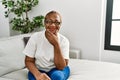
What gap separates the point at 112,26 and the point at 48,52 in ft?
4.38

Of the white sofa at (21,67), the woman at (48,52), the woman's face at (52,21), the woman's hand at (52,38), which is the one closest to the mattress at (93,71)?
the white sofa at (21,67)

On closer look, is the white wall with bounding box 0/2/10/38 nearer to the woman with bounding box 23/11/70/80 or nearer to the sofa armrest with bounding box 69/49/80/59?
the sofa armrest with bounding box 69/49/80/59

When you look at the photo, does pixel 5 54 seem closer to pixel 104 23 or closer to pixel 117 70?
pixel 117 70

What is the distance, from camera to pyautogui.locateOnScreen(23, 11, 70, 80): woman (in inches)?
57.3

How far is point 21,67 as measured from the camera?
1909 mm

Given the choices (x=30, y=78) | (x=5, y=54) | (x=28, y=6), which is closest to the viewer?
(x=30, y=78)

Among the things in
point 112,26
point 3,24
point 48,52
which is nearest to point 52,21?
point 48,52

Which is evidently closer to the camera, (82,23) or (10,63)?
(10,63)

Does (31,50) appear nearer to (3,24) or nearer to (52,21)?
(52,21)

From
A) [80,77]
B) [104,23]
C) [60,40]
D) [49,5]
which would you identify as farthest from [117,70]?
[49,5]

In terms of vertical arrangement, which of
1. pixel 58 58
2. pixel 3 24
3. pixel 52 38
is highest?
pixel 3 24

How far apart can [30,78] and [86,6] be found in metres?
1.43

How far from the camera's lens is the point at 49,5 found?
2744 mm

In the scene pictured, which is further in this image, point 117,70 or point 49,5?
point 49,5
